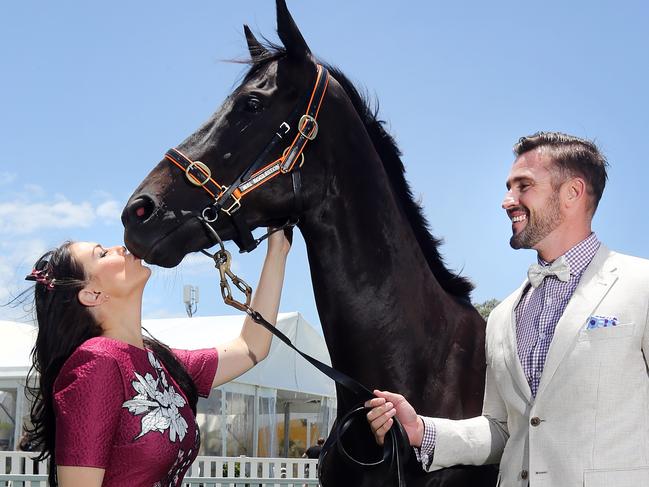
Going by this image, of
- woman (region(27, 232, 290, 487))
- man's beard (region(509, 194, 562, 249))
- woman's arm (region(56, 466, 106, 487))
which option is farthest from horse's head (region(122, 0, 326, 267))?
man's beard (region(509, 194, 562, 249))

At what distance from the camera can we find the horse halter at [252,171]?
2.74m

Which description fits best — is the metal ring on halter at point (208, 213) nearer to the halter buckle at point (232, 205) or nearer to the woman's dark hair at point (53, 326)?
the halter buckle at point (232, 205)

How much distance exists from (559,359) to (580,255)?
1.37ft

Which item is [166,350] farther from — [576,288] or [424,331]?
[576,288]

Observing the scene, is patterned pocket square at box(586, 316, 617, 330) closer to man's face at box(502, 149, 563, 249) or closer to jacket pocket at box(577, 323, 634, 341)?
jacket pocket at box(577, 323, 634, 341)

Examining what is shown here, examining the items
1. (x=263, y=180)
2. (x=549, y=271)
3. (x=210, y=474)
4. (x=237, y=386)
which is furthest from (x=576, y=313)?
(x=237, y=386)

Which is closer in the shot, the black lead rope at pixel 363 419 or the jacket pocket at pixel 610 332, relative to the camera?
the jacket pocket at pixel 610 332

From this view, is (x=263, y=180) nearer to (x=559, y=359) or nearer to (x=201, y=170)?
(x=201, y=170)

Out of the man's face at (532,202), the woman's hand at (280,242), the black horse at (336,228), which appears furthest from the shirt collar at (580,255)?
the woman's hand at (280,242)

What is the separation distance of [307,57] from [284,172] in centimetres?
54

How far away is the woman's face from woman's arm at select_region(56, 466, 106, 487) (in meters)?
0.73

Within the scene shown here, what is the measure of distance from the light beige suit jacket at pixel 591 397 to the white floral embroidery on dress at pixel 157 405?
3.74 feet

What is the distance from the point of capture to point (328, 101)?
A: 301 centimetres

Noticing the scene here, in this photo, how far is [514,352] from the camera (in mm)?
2377
